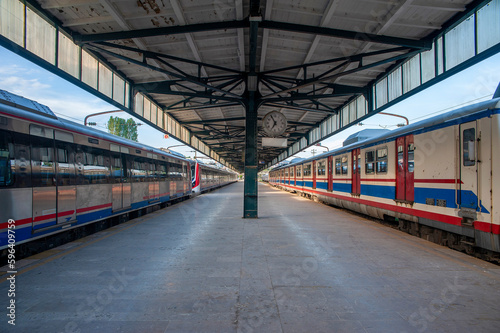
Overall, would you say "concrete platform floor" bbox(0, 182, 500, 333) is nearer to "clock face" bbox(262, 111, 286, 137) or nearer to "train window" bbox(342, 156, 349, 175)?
"clock face" bbox(262, 111, 286, 137)

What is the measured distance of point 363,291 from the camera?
13.0ft

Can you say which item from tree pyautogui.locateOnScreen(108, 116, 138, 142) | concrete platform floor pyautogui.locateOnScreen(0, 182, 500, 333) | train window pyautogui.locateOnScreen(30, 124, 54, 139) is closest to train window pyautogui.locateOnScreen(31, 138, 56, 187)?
train window pyautogui.locateOnScreen(30, 124, 54, 139)

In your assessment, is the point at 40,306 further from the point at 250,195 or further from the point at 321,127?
the point at 321,127

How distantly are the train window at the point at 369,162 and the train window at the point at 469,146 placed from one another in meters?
4.36

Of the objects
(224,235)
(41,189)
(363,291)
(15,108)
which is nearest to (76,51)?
(15,108)

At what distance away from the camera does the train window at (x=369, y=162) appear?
1026 centimetres

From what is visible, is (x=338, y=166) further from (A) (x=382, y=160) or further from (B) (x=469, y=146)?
(B) (x=469, y=146)

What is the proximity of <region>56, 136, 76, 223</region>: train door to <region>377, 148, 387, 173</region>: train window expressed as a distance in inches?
361

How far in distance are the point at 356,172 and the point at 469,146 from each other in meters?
6.14

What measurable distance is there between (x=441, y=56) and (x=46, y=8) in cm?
1084

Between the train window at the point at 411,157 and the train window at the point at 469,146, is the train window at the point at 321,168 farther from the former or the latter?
the train window at the point at 469,146

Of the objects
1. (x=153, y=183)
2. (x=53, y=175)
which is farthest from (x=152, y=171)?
(x=53, y=175)

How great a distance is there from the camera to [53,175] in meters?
6.27

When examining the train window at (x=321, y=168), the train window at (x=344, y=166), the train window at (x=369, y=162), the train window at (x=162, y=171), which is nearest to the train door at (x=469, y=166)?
the train window at (x=369, y=162)
